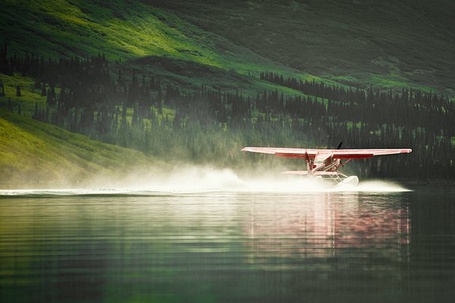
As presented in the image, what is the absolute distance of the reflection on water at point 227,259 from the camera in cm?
3053

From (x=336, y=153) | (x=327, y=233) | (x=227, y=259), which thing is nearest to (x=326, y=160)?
(x=336, y=153)

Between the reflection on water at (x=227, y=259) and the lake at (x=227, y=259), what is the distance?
0.05 m


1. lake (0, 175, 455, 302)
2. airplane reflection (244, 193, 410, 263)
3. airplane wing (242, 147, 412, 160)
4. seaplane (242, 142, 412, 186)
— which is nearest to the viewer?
lake (0, 175, 455, 302)

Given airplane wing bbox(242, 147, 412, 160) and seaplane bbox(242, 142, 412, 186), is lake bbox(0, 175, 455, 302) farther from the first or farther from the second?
airplane wing bbox(242, 147, 412, 160)

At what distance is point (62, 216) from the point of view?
71.8m

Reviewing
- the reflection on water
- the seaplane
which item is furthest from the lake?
the seaplane

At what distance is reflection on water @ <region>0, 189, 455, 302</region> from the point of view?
100 feet

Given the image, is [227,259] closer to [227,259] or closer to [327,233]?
[227,259]

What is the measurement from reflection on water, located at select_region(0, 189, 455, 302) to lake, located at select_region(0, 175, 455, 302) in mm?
49

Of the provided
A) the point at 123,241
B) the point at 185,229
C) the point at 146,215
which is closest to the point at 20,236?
the point at 123,241

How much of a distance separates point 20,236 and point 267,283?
75.7 ft

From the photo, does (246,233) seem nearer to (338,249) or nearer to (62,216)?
(338,249)

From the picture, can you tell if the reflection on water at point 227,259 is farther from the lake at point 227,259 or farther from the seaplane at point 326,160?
the seaplane at point 326,160

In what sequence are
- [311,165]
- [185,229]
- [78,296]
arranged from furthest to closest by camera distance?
[311,165] → [185,229] → [78,296]
